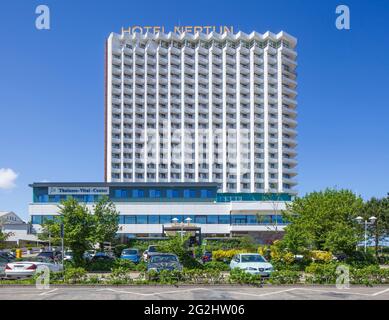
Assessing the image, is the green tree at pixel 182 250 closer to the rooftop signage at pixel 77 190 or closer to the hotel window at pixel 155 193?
the hotel window at pixel 155 193

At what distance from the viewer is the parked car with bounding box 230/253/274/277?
921 inches

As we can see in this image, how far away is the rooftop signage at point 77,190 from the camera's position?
250 feet

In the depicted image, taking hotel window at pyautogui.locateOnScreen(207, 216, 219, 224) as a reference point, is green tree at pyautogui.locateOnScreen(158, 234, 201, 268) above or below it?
above

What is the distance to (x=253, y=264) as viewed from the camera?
24203 millimetres

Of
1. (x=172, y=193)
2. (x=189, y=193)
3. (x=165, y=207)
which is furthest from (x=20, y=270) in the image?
(x=189, y=193)

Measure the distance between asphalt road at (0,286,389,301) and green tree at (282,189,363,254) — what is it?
11667 mm

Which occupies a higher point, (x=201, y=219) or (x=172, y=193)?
(x=172, y=193)

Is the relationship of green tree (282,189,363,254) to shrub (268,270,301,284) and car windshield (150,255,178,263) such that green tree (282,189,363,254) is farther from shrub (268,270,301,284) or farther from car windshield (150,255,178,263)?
shrub (268,270,301,284)

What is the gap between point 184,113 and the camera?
117188mm

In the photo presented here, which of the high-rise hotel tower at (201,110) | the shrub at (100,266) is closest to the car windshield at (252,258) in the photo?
the shrub at (100,266)

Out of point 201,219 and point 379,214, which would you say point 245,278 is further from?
point 201,219

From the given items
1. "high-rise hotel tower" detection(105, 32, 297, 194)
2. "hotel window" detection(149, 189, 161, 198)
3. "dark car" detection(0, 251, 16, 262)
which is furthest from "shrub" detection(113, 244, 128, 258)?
"high-rise hotel tower" detection(105, 32, 297, 194)

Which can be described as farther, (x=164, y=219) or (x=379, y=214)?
(x=164, y=219)

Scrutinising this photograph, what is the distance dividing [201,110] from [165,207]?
4648cm
